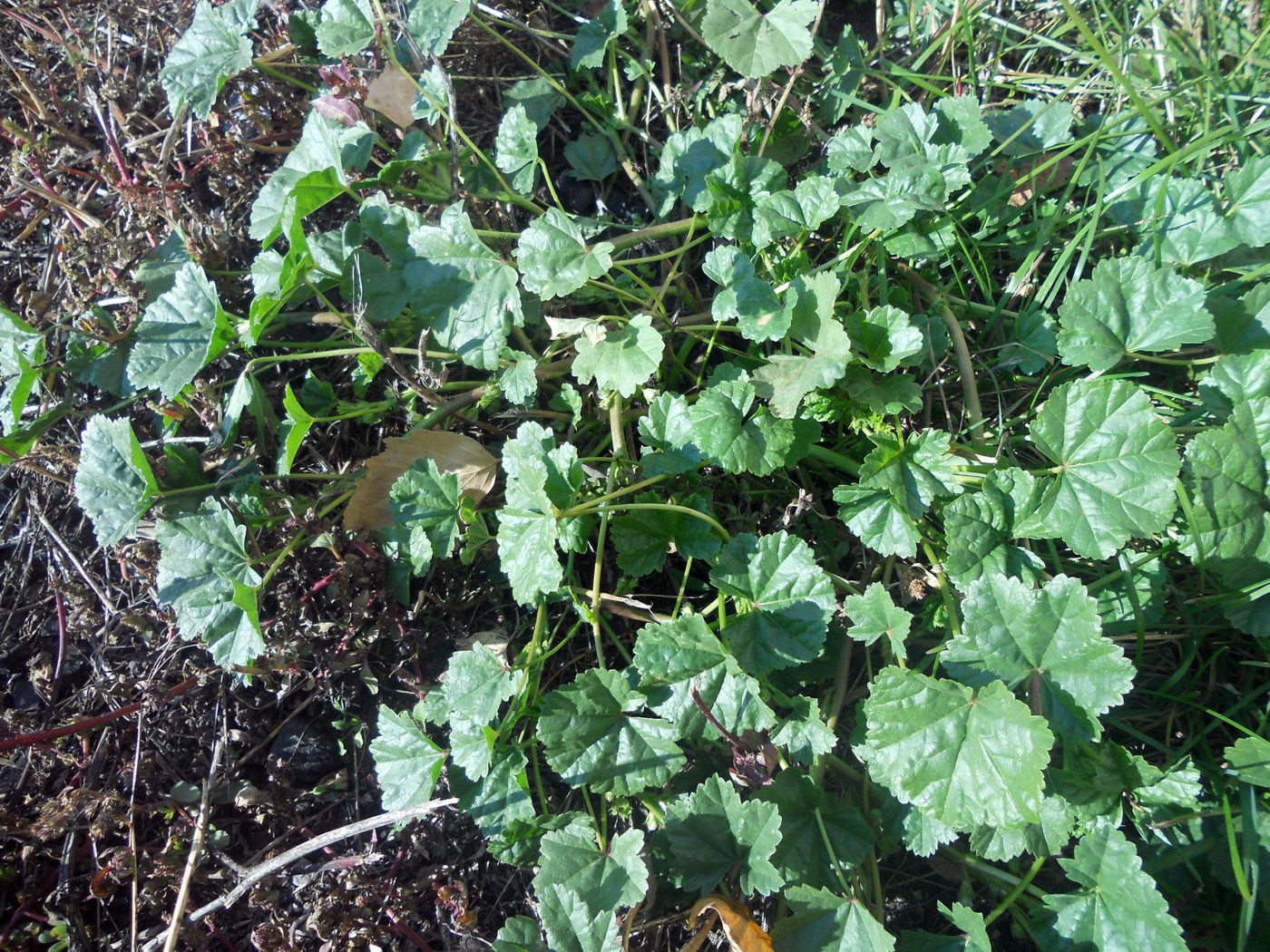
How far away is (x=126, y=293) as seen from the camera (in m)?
2.71

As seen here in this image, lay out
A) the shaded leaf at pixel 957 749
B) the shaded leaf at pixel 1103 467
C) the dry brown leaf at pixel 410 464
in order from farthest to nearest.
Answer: the dry brown leaf at pixel 410 464 → the shaded leaf at pixel 1103 467 → the shaded leaf at pixel 957 749

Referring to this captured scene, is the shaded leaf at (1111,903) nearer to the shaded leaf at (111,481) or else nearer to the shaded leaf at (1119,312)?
the shaded leaf at (1119,312)

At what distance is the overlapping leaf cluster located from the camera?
180 cm

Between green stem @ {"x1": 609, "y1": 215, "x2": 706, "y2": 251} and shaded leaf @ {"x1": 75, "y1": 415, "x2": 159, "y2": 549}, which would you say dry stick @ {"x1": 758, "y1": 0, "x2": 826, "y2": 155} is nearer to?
green stem @ {"x1": 609, "y1": 215, "x2": 706, "y2": 251}

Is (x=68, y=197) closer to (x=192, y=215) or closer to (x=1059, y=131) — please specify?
(x=192, y=215)

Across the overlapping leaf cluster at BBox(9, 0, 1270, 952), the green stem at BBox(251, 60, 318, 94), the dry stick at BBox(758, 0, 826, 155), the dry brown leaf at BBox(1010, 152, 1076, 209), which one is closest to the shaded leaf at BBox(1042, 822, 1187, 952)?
the overlapping leaf cluster at BBox(9, 0, 1270, 952)

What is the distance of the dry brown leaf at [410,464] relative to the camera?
91.7 inches

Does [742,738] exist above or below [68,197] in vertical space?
below

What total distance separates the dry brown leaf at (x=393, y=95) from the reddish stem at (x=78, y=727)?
6.18 ft

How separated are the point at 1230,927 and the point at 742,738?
47.7 inches

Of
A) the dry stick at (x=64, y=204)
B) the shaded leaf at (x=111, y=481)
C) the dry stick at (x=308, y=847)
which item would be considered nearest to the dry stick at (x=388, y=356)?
the shaded leaf at (x=111, y=481)

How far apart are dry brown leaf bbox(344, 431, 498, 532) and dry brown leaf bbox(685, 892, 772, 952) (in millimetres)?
1196

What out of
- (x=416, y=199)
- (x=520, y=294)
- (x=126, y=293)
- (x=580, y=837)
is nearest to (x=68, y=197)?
(x=126, y=293)

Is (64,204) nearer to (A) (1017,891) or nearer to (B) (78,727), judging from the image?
(B) (78,727)
